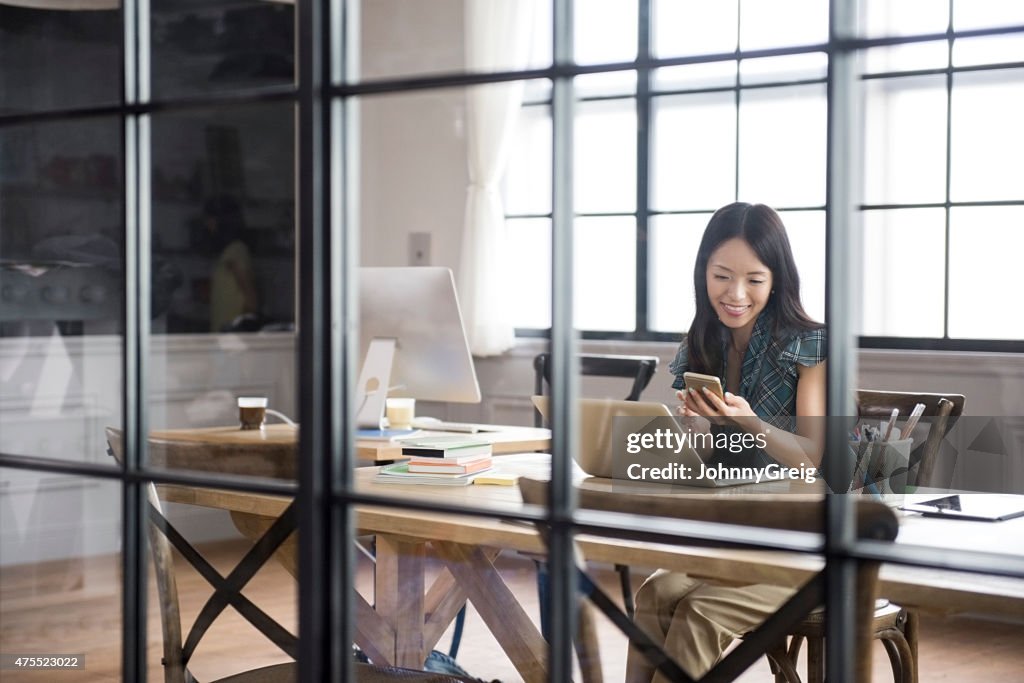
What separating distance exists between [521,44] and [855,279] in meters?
0.76

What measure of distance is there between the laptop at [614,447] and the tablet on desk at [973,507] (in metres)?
0.18

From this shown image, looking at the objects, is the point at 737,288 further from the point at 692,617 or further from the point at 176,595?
the point at 176,595

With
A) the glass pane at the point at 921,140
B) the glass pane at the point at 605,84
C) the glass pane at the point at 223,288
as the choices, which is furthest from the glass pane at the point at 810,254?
the glass pane at the point at 921,140

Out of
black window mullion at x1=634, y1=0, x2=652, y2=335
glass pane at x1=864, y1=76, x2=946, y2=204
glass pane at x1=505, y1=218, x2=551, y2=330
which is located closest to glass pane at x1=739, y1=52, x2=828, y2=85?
black window mullion at x1=634, y1=0, x2=652, y2=335

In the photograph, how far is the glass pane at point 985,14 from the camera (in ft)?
3.09

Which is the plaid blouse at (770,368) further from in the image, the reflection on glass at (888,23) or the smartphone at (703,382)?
the reflection on glass at (888,23)

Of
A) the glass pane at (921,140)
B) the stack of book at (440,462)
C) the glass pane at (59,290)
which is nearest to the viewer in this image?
the glass pane at (59,290)

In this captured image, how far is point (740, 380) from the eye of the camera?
67.9 inches

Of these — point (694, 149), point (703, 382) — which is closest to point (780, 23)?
point (703, 382)

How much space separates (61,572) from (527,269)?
821mm

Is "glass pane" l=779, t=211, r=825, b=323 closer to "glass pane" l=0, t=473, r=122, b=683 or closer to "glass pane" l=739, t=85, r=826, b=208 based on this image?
"glass pane" l=739, t=85, r=826, b=208

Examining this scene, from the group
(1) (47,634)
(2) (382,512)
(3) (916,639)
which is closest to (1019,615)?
(3) (916,639)

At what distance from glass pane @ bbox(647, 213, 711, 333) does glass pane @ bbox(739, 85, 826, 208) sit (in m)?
0.15

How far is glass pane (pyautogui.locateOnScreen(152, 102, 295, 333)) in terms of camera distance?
1.51 metres
